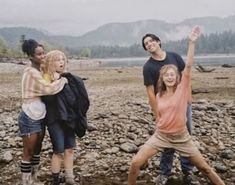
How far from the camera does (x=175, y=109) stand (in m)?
6.02

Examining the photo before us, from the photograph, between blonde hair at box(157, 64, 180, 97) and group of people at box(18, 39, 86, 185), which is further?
group of people at box(18, 39, 86, 185)

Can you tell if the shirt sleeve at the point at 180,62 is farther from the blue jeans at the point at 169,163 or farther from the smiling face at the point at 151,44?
the blue jeans at the point at 169,163

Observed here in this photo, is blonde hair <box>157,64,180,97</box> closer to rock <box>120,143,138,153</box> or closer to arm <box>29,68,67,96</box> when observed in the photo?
arm <box>29,68,67,96</box>

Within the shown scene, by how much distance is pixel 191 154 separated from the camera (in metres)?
6.21

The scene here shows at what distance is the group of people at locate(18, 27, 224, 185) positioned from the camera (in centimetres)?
606

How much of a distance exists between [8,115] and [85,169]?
6.12 m

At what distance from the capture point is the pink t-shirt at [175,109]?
6.00m

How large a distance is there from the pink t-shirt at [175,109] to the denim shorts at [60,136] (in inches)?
57.8

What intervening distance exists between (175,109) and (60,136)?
1.78 meters

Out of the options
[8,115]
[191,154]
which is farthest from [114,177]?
[8,115]

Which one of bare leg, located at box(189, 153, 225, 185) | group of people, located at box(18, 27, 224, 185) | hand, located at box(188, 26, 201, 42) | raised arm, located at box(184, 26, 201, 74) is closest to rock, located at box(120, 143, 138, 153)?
group of people, located at box(18, 27, 224, 185)

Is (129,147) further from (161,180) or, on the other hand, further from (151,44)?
(151,44)

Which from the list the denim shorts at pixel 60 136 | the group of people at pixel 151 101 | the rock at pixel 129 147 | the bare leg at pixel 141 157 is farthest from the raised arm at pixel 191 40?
the rock at pixel 129 147

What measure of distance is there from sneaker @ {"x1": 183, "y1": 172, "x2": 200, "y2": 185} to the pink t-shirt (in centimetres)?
139
